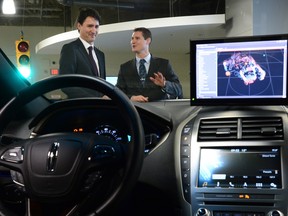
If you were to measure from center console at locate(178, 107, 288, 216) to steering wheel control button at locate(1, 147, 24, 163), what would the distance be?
1.86ft

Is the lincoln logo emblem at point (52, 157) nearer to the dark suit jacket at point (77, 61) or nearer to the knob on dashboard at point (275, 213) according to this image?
the knob on dashboard at point (275, 213)

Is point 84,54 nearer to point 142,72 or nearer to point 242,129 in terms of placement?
point 142,72

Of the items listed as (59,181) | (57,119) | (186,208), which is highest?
(57,119)

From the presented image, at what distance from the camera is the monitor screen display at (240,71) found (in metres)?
1.58

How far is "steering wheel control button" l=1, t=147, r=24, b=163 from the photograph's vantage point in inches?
47.4

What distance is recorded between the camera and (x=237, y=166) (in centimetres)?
144

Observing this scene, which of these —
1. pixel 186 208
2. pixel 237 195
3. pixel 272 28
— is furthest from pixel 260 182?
pixel 272 28

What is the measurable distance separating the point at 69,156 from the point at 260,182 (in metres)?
0.64

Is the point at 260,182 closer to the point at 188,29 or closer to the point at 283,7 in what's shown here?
the point at 283,7

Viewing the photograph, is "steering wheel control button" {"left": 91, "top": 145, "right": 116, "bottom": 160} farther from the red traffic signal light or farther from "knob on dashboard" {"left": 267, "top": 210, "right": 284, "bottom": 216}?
the red traffic signal light

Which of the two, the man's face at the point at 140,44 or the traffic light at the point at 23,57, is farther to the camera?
the traffic light at the point at 23,57

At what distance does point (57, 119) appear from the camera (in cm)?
170

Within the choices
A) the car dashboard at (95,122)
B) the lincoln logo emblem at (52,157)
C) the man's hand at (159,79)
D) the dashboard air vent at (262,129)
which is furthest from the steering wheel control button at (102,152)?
the man's hand at (159,79)

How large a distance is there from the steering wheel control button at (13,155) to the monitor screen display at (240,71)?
0.73 m
